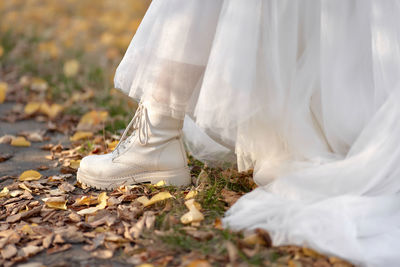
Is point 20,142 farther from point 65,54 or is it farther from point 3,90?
point 65,54

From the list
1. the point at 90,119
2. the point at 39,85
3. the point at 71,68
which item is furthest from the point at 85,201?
the point at 71,68

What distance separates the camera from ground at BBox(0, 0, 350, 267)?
1396 mm

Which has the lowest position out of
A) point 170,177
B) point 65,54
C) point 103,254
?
point 103,254

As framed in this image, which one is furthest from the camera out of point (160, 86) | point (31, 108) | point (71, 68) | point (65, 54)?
point (65, 54)

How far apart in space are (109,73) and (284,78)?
2.70 metres

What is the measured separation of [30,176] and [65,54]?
266cm

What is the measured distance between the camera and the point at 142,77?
1678 millimetres

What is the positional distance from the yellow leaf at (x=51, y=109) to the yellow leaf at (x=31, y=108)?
0.03 m

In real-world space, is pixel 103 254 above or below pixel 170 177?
below

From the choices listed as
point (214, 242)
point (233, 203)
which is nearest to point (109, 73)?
point (233, 203)

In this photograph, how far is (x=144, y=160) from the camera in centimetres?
186

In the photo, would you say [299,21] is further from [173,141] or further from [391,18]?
[173,141]

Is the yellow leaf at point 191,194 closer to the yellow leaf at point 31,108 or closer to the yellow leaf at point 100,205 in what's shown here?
the yellow leaf at point 100,205

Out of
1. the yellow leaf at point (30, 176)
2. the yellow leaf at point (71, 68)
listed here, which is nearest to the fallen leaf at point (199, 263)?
the yellow leaf at point (30, 176)
